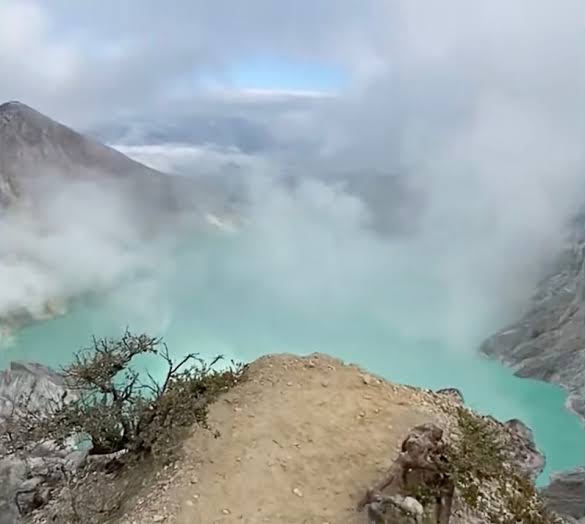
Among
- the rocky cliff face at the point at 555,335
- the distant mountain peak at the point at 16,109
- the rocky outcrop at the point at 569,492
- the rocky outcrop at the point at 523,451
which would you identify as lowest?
the rocky outcrop at the point at 523,451

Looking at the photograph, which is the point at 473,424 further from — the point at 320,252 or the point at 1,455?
the point at 320,252

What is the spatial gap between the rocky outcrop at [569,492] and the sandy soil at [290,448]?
75.5 feet

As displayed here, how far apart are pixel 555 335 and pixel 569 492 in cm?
5866

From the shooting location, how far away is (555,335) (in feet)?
320

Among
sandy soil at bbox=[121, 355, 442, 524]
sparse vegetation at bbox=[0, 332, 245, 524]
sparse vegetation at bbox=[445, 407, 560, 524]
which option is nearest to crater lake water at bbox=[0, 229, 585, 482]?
sandy soil at bbox=[121, 355, 442, 524]

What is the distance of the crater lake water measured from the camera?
286 ft

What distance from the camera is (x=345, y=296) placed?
140m

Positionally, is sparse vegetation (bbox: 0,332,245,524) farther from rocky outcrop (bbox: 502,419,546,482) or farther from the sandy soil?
rocky outcrop (bbox: 502,419,546,482)

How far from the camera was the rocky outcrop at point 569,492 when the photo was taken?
122 ft

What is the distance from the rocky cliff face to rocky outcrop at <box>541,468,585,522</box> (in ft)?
118

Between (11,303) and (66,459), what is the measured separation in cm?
12060

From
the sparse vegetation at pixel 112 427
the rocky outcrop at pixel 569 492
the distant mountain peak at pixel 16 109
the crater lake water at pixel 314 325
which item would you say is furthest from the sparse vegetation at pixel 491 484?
the distant mountain peak at pixel 16 109

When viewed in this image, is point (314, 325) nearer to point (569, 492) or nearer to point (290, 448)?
point (569, 492)

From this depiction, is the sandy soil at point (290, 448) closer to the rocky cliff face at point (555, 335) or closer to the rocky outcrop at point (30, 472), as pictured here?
the rocky outcrop at point (30, 472)
